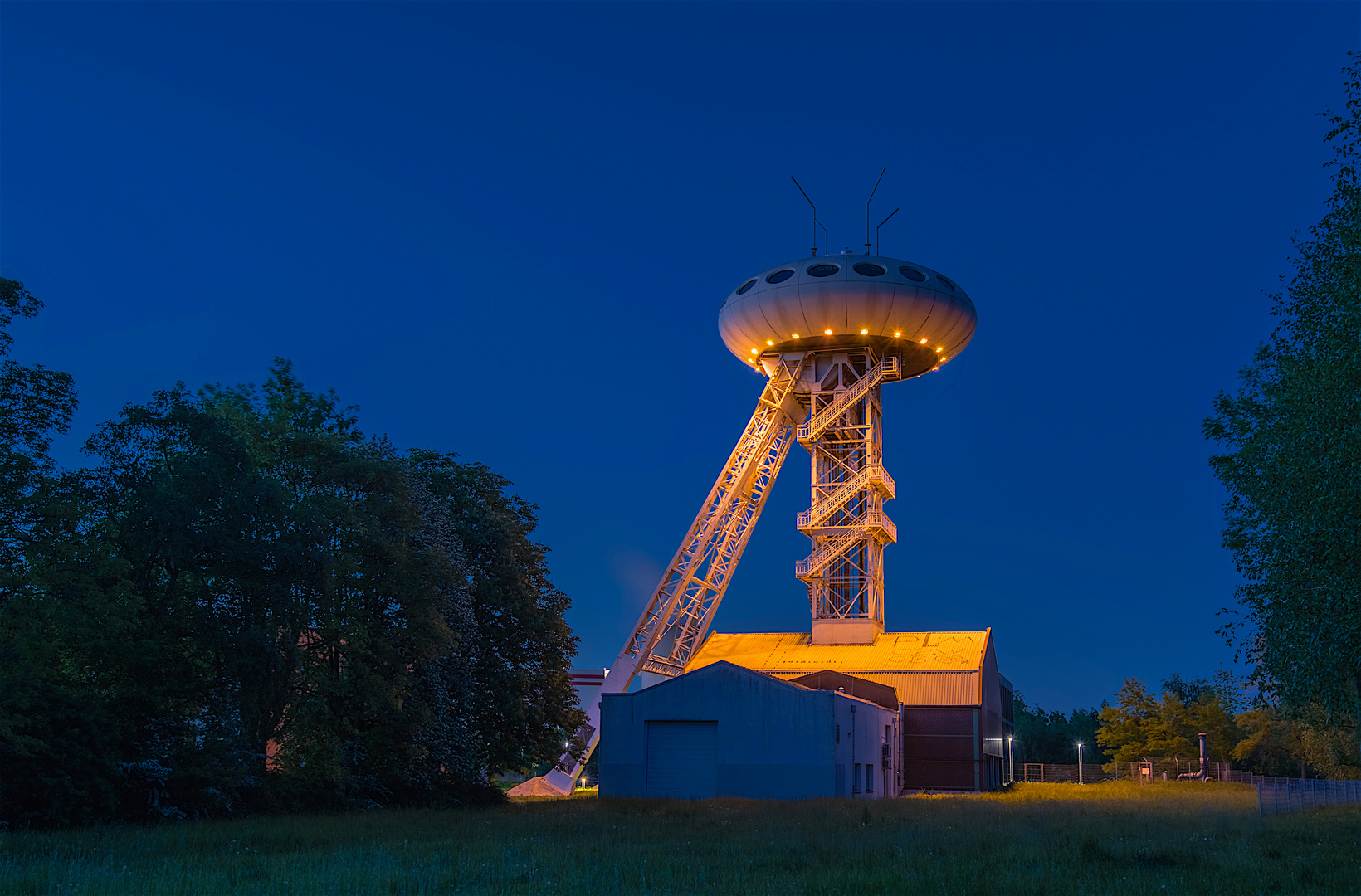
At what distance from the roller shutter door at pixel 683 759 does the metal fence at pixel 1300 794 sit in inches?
634

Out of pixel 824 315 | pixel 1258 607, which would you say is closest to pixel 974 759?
pixel 824 315

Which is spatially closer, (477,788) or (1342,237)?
(1342,237)

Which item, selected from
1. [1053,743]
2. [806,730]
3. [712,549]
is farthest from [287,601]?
[1053,743]

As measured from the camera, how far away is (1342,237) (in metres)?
17.1

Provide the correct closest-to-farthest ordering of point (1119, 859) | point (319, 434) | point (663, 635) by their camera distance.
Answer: point (1119, 859), point (319, 434), point (663, 635)

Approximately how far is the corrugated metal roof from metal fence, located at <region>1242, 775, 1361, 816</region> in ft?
44.4

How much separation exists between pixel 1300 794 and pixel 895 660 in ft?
58.0

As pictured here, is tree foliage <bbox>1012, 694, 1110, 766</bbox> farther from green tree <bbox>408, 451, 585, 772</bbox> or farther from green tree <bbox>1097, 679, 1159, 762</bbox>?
green tree <bbox>408, 451, 585, 772</bbox>

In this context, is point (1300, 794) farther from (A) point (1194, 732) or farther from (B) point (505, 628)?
(A) point (1194, 732)

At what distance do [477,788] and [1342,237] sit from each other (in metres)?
26.7

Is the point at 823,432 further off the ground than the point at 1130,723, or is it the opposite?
the point at 823,432

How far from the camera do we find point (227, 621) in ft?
87.0

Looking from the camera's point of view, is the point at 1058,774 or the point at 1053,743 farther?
the point at 1053,743

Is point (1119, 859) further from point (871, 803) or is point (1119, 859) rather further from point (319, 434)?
point (319, 434)
